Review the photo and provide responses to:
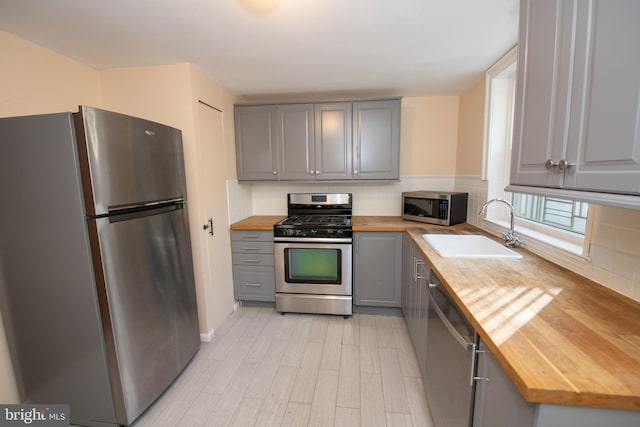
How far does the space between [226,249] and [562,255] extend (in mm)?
2569

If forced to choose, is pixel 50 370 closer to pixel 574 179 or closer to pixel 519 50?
pixel 574 179

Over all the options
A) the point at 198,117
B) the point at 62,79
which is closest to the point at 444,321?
the point at 198,117

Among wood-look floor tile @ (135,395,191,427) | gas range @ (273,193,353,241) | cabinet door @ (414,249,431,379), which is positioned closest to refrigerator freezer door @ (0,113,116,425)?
wood-look floor tile @ (135,395,191,427)

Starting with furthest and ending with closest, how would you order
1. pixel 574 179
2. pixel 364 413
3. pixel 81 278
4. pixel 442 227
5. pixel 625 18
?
1. pixel 442 227
2. pixel 364 413
3. pixel 81 278
4. pixel 574 179
5. pixel 625 18

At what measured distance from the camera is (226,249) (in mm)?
2539

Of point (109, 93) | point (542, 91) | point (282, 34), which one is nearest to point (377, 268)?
point (542, 91)

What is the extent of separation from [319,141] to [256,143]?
2.28ft

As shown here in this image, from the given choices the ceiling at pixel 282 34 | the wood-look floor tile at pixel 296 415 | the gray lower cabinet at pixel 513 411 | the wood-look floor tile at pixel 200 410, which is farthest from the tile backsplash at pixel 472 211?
the wood-look floor tile at pixel 296 415

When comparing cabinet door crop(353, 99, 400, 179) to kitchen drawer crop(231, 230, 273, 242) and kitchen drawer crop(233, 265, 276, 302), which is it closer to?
kitchen drawer crop(231, 230, 273, 242)

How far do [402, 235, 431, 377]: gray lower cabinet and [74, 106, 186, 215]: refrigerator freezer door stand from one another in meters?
1.79

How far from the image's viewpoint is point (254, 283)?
8.71 feet

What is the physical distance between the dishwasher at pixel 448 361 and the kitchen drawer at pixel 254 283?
1.62 metres

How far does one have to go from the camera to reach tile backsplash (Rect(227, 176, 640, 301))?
3.30ft

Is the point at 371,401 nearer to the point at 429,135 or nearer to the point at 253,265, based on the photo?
the point at 253,265
